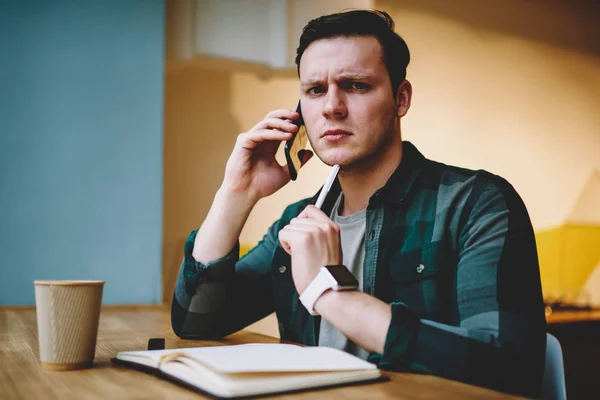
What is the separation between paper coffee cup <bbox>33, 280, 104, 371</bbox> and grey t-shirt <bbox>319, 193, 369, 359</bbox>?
1.92ft

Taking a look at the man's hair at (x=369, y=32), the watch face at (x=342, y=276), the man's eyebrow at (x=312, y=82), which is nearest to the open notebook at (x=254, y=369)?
the watch face at (x=342, y=276)

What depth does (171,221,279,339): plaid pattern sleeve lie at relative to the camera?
4.23 feet

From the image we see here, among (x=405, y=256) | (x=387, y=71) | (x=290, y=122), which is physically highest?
(x=387, y=71)

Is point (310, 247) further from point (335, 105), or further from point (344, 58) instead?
point (344, 58)

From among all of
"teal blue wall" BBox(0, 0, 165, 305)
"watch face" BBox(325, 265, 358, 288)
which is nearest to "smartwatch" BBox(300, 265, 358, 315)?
"watch face" BBox(325, 265, 358, 288)

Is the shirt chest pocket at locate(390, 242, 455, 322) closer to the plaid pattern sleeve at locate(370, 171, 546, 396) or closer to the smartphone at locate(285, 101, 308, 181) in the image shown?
the plaid pattern sleeve at locate(370, 171, 546, 396)

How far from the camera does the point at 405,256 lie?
1.24 metres

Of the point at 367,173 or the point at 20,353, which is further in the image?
the point at 367,173

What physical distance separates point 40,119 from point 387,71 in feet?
4.20

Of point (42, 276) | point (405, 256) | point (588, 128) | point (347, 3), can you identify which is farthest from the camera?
point (588, 128)

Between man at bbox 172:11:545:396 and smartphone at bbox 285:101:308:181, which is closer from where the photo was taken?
man at bbox 172:11:545:396

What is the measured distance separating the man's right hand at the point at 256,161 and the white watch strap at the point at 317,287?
463mm

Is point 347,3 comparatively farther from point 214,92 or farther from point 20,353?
point 20,353

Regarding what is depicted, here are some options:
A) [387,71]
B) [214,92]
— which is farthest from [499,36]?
[387,71]
